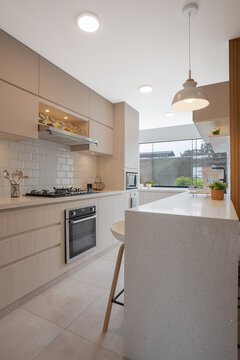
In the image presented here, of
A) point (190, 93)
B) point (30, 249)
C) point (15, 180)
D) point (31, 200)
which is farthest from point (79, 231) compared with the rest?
point (190, 93)

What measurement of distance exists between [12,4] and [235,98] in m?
2.11

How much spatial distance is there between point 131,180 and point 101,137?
3.43ft

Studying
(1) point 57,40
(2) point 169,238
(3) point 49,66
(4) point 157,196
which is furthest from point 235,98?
(4) point 157,196

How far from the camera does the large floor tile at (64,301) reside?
169 centimetres

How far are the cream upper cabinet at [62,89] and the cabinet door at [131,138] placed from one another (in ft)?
3.08

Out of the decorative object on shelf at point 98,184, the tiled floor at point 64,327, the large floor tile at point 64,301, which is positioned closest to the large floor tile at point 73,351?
the tiled floor at point 64,327

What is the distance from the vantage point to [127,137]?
374 cm

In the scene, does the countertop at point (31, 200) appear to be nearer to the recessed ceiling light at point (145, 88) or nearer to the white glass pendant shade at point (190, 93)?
the white glass pendant shade at point (190, 93)

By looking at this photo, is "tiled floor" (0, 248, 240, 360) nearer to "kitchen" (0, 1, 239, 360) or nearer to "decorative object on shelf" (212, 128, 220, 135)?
"kitchen" (0, 1, 239, 360)

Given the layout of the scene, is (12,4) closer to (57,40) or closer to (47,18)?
(47,18)

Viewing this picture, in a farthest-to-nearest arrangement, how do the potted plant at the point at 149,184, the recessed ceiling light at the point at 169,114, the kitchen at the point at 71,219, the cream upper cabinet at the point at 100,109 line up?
1. the potted plant at the point at 149,184
2. the recessed ceiling light at the point at 169,114
3. the cream upper cabinet at the point at 100,109
4. the kitchen at the point at 71,219

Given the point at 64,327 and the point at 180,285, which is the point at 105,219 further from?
the point at 180,285

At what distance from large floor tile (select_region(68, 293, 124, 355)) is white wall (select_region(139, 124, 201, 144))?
4458mm

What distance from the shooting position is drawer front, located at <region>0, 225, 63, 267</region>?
1699mm
